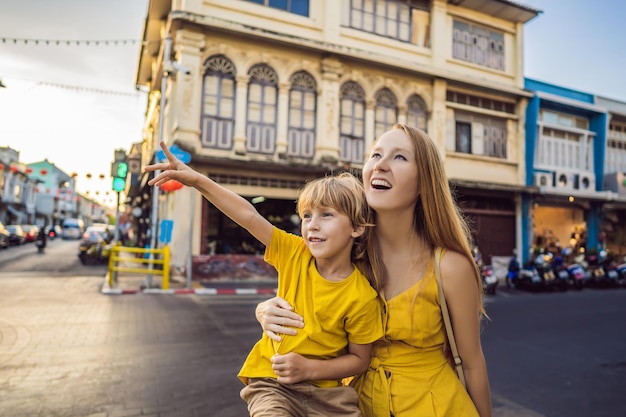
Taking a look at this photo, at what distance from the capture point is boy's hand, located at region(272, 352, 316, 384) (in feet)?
4.85

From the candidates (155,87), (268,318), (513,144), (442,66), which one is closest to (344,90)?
(442,66)

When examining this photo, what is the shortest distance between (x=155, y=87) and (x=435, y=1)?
13.0 meters

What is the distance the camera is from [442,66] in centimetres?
1708

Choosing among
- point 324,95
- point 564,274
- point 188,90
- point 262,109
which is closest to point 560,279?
point 564,274

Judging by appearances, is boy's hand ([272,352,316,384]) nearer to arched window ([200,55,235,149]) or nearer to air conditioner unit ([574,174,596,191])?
arched window ([200,55,235,149])

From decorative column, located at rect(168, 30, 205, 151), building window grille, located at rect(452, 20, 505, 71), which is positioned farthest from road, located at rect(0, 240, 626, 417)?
building window grille, located at rect(452, 20, 505, 71)

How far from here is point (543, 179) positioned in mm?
18172

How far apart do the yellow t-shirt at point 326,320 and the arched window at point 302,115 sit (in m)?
13.3

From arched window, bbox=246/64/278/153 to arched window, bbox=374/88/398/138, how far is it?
407 centimetres

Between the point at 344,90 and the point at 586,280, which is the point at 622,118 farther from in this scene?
the point at 344,90

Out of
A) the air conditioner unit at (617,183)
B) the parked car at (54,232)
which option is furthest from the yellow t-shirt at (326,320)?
the parked car at (54,232)

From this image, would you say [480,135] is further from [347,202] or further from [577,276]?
[347,202]

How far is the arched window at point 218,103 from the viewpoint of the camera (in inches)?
544

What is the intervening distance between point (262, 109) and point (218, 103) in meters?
1.50
